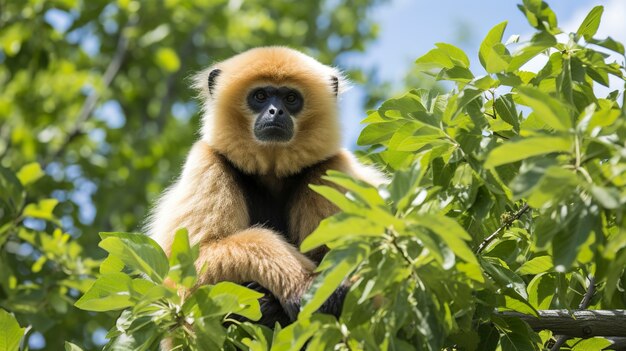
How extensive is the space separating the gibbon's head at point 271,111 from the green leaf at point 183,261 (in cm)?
282

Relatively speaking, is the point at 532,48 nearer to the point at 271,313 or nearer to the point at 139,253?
the point at 139,253

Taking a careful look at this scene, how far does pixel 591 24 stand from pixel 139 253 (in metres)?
2.37

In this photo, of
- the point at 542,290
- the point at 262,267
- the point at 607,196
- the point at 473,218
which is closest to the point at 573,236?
the point at 607,196

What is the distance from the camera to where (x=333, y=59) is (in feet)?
63.7

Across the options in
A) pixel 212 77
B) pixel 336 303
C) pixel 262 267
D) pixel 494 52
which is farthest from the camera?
pixel 212 77

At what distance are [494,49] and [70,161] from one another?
10.4 metres

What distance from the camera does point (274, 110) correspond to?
21.9ft

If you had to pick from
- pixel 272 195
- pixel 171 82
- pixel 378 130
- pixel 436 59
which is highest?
pixel 436 59

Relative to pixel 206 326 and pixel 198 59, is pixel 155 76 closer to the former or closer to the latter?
pixel 198 59

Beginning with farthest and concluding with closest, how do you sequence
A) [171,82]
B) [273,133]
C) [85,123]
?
[171,82] → [85,123] → [273,133]

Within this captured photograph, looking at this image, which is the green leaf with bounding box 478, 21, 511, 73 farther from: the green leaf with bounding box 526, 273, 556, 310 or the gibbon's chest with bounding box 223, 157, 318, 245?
the gibbon's chest with bounding box 223, 157, 318, 245

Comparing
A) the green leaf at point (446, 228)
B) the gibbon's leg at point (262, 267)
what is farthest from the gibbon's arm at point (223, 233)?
the green leaf at point (446, 228)

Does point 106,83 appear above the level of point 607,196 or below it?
below

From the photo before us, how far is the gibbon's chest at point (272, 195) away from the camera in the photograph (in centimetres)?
615
